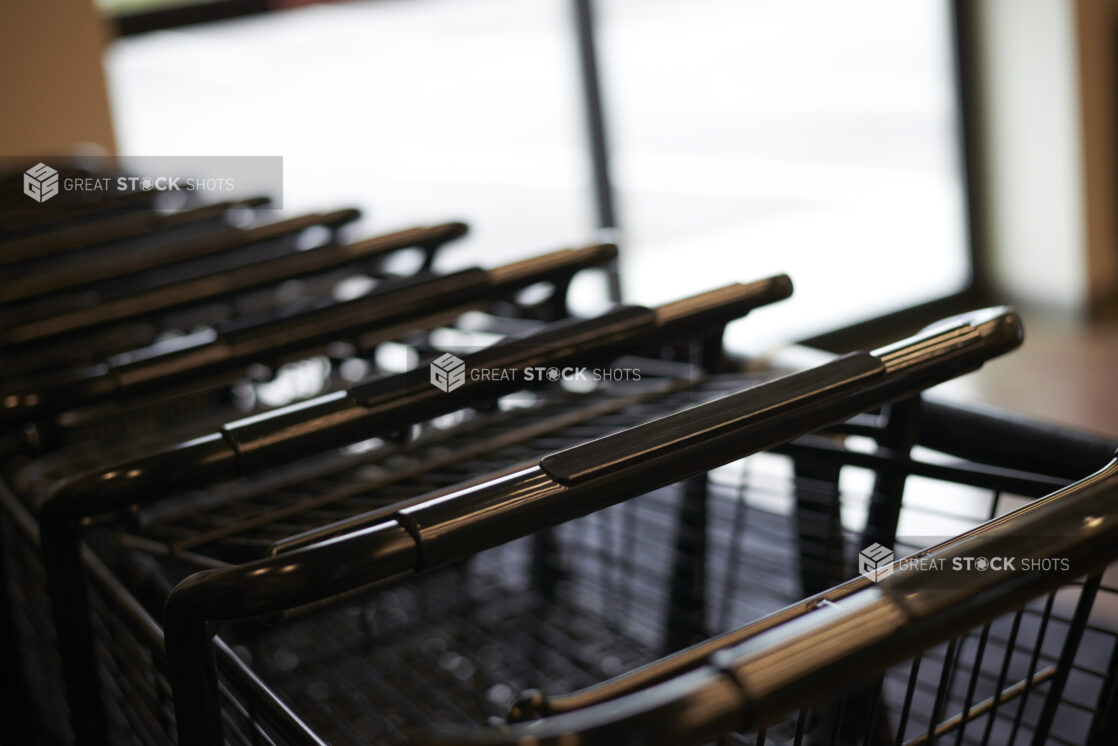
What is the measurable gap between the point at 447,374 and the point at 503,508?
238 millimetres

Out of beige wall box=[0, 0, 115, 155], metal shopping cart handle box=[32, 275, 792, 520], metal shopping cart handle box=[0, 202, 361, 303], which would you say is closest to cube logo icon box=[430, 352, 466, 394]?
metal shopping cart handle box=[32, 275, 792, 520]

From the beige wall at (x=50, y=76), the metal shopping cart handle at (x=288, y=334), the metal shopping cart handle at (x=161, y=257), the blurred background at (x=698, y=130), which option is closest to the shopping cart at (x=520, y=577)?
the metal shopping cart handle at (x=288, y=334)

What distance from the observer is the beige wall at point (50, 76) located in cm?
279

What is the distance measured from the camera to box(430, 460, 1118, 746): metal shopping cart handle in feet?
1.16

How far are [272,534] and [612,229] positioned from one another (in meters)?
3.03

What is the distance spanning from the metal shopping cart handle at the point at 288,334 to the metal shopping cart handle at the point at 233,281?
94 millimetres

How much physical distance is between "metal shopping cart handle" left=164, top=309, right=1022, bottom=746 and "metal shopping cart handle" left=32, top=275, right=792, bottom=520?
0.48ft

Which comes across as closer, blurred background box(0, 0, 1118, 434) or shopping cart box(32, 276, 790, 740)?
shopping cart box(32, 276, 790, 740)

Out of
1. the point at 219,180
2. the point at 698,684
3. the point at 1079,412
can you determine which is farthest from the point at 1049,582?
the point at 1079,412

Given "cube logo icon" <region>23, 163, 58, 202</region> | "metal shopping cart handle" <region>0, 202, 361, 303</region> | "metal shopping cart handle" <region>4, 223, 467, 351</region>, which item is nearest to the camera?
"metal shopping cart handle" <region>4, 223, 467, 351</region>

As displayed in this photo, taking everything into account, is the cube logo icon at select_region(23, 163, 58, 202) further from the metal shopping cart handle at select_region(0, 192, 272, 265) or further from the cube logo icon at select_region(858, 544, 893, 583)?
the cube logo icon at select_region(858, 544, 893, 583)

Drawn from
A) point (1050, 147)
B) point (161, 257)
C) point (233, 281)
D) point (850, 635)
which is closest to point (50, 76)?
point (161, 257)

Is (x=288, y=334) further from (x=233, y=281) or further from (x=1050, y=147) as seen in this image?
(x=1050, y=147)

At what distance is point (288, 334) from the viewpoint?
954 mm
